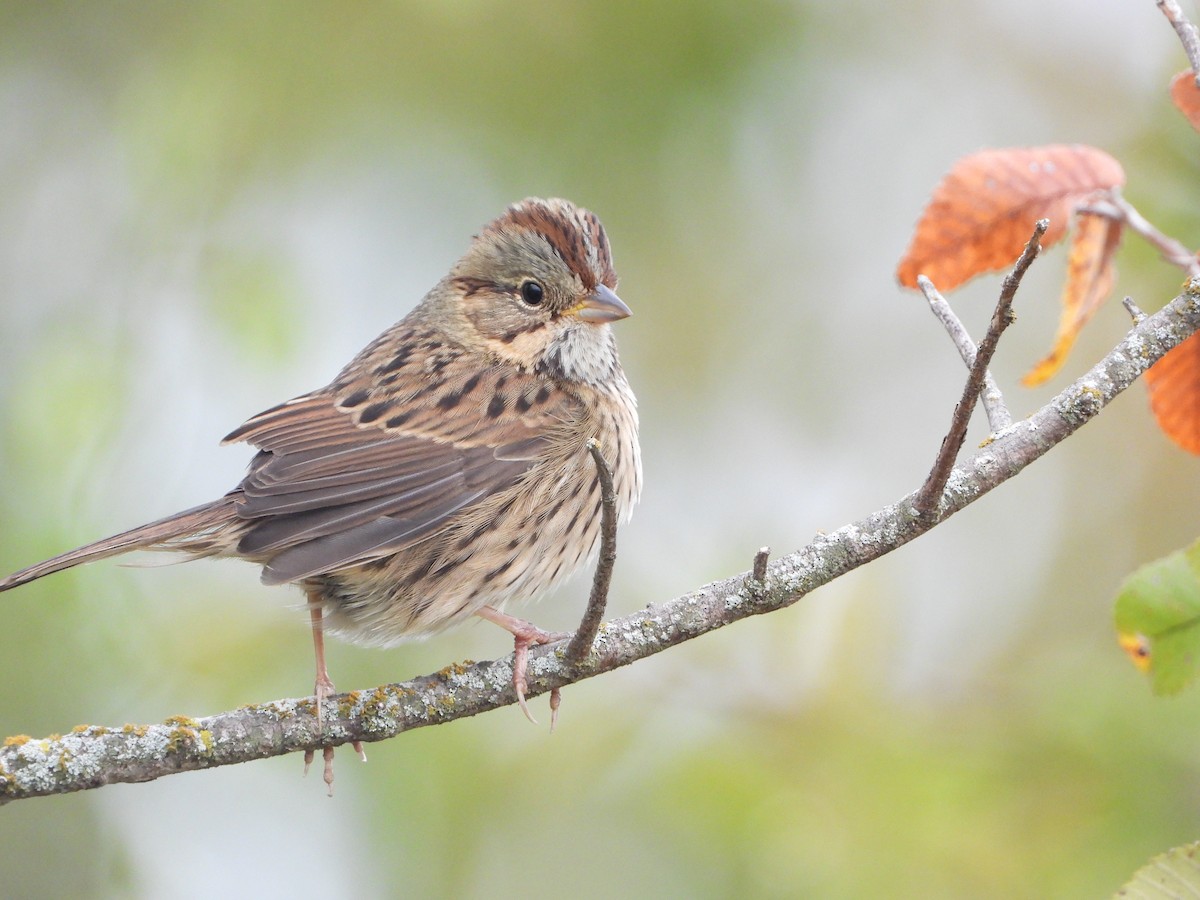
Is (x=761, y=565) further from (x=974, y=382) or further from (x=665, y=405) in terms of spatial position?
(x=665, y=405)

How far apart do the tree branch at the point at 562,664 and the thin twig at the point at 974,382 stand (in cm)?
9

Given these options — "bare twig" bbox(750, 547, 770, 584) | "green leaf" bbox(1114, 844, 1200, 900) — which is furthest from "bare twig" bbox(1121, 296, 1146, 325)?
"green leaf" bbox(1114, 844, 1200, 900)

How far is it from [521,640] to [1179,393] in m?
1.86

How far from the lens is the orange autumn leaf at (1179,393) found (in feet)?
9.37

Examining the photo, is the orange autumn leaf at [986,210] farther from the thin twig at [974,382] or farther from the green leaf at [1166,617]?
the green leaf at [1166,617]

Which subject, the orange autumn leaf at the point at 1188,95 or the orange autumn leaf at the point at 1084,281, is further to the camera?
the orange autumn leaf at the point at 1084,281

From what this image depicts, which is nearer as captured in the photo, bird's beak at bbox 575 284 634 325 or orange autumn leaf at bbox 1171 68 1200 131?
orange autumn leaf at bbox 1171 68 1200 131

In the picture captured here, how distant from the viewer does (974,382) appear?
2.52 metres

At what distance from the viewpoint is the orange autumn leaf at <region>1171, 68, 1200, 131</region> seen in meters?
2.68

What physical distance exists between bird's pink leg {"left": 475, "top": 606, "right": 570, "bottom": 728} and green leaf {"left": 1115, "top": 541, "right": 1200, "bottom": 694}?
151 cm

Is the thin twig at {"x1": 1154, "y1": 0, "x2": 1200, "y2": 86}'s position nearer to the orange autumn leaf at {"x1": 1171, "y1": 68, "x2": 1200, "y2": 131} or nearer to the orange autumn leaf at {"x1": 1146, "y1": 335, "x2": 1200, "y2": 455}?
the orange autumn leaf at {"x1": 1171, "y1": 68, "x2": 1200, "y2": 131}

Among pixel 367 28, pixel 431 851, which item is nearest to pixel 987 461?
pixel 431 851

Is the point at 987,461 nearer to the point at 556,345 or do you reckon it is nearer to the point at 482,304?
the point at 556,345

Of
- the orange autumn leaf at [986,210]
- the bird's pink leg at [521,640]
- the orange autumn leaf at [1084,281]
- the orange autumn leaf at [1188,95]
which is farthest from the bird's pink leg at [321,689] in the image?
the orange autumn leaf at [1188,95]
